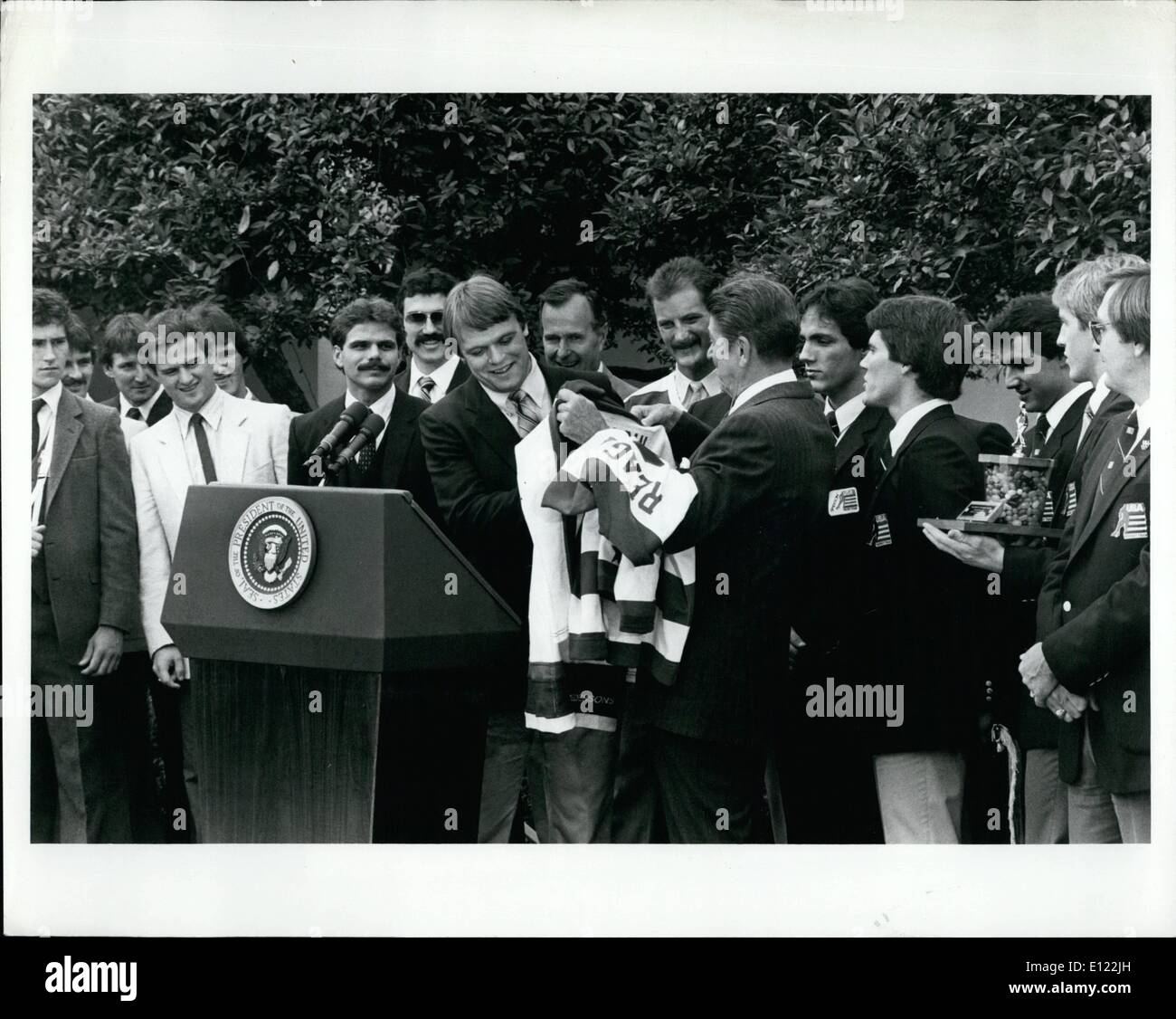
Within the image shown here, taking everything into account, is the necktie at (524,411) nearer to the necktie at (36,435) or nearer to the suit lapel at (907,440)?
the suit lapel at (907,440)

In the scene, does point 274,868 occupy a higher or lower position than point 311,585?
lower

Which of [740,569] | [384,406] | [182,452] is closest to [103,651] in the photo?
[182,452]

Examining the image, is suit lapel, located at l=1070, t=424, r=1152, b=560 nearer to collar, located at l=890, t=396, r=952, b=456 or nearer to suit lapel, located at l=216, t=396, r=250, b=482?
collar, located at l=890, t=396, r=952, b=456

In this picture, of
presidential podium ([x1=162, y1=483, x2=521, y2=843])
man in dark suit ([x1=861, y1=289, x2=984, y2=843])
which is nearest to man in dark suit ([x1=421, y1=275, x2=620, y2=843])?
presidential podium ([x1=162, y1=483, x2=521, y2=843])

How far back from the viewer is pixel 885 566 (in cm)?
505

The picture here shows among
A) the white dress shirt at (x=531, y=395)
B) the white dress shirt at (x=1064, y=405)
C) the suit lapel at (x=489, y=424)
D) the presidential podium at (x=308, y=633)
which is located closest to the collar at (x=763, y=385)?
the white dress shirt at (x=531, y=395)

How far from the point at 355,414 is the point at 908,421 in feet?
6.08

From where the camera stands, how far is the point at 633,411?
17.0ft

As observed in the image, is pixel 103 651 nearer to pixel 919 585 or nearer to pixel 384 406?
pixel 384 406

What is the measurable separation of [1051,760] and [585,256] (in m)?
2.31

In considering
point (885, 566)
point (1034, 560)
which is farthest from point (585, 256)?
point (1034, 560)

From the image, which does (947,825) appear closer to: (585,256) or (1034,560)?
(1034,560)

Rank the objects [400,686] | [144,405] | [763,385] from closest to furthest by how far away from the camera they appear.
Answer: [400,686]
[763,385]
[144,405]

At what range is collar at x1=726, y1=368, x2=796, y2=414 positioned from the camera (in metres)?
4.96
